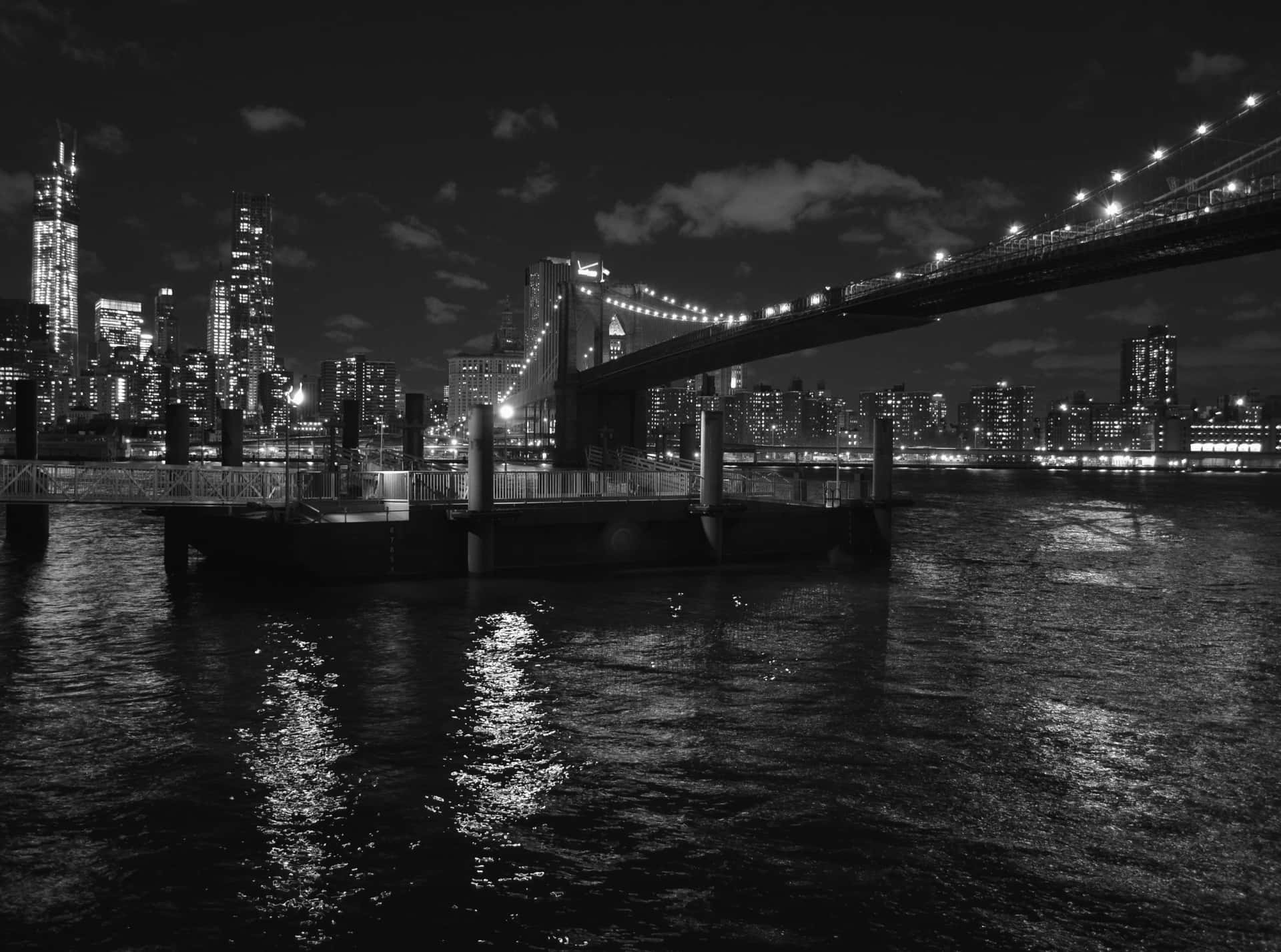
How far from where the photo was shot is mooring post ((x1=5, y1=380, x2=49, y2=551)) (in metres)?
32.1

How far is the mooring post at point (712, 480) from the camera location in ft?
95.3

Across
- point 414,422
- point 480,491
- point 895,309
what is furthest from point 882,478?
point 895,309

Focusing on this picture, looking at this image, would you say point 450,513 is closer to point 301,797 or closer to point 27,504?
point 301,797

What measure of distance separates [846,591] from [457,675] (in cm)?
1318

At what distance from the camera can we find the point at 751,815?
1050 centimetres

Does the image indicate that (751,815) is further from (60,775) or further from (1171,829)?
(60,775)

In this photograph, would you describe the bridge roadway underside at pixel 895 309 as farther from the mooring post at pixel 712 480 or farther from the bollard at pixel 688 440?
the mooring post at pixel 712 480

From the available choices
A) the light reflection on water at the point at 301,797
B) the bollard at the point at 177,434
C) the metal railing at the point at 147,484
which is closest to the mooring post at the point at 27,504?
the metal railing at the point at 147,484

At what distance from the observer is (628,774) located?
11805 millimetres

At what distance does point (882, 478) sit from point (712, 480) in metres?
7.18

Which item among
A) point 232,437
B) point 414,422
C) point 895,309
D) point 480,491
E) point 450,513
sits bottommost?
point 450,513

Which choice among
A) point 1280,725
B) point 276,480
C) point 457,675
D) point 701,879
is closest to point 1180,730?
point 1280,725

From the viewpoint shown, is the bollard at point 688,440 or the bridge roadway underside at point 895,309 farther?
the bridge roadway underside at point 895,309

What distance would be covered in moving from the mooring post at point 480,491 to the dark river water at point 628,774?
194cm
